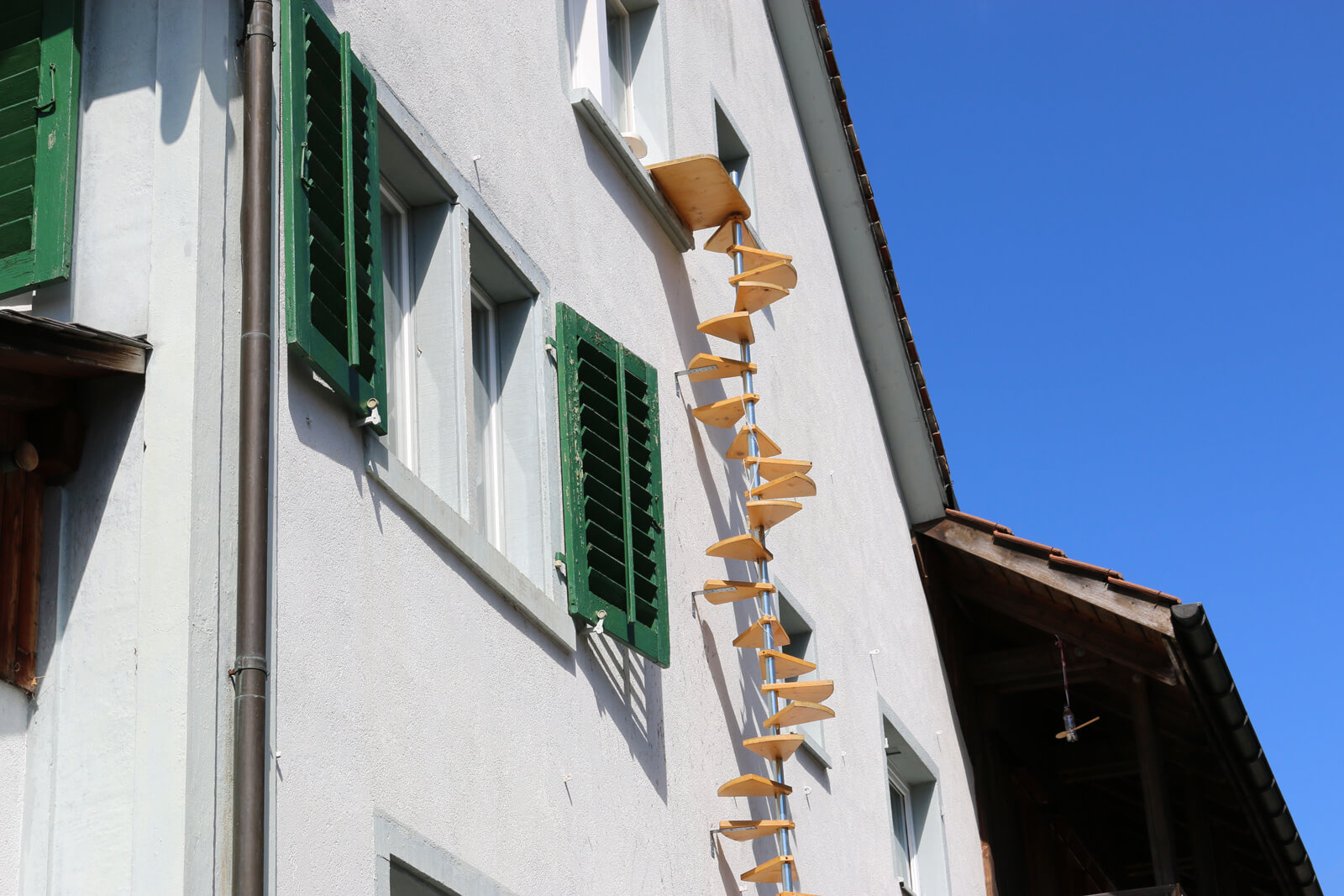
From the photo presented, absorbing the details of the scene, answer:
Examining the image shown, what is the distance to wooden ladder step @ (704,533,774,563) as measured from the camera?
9.22 meters

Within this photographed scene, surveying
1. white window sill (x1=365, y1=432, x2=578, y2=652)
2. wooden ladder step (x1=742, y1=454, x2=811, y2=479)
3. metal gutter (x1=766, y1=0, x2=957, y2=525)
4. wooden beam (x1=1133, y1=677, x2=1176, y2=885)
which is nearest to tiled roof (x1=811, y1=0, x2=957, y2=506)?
metal gutter (x1=766, y1=0, x2=957, y2=525)

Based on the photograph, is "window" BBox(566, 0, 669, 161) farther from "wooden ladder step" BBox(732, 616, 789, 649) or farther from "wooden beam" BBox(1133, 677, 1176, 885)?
"wooden beam" BBox(1133, 677, 1176, 885)

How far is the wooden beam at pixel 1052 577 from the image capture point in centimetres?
1270

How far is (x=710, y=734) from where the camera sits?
894 cm

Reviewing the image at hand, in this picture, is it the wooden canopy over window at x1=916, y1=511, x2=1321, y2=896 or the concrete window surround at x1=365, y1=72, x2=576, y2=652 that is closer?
the concrete window surround at x1=365, y1=72, x2=576, y2=652

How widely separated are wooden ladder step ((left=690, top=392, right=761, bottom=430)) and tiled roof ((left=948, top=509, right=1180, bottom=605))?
413 centimetres

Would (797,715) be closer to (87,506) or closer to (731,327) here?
(731,327)

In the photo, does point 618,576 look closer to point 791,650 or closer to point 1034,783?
point 791,650

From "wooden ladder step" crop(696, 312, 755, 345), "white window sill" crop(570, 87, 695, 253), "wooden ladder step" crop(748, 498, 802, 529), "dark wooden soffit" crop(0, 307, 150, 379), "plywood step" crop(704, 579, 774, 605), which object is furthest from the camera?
"wooden ladder step" crop(696, 312, 755, 345)

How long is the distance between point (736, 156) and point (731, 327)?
8.03ft

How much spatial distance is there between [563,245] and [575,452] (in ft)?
3.38

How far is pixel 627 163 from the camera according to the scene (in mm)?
9320

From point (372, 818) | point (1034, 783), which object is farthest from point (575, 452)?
point (1034, 783)

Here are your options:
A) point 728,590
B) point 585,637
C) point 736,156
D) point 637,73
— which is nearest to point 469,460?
point 585,637
